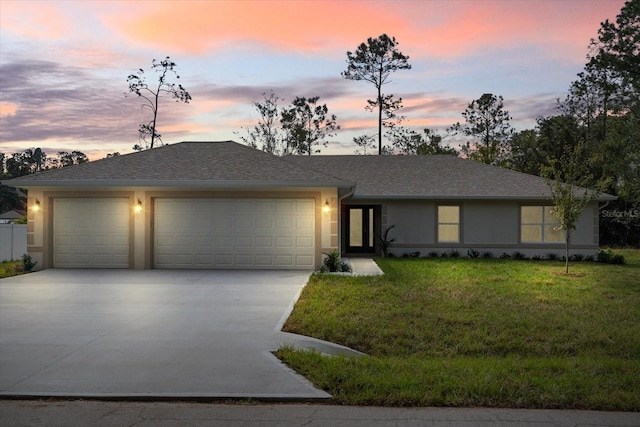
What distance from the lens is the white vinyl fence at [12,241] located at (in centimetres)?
2022

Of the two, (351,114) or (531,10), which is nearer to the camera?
Result: (531,10)

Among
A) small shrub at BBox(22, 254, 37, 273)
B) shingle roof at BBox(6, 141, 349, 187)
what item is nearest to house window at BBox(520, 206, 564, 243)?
shingle roof at BBox(6, 141, 349, 187)

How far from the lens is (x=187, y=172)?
17.0 metres

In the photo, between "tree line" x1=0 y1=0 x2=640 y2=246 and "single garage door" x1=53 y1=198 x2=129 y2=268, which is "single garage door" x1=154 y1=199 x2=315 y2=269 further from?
"tree line" x1=0 y1=0 x2=640 y2=246

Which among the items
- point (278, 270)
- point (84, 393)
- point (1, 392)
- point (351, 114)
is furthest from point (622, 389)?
point (351, 114)

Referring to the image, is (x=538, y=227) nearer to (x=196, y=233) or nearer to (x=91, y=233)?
(x=196, y=233)

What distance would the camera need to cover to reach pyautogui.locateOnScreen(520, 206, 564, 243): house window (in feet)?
71.2

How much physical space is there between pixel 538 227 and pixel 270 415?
62.1ft

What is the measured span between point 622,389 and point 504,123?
39.8 m

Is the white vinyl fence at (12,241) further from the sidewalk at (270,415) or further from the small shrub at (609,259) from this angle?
the small shrub at (609,259)

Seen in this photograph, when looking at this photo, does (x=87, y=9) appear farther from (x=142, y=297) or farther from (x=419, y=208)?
(x=419, y=208)

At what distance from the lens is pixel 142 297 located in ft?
38.7

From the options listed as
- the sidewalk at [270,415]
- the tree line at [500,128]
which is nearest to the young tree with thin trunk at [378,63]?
the tree line at [500,128]

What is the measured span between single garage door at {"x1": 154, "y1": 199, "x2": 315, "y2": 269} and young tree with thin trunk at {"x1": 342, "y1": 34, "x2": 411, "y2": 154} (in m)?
22.3
